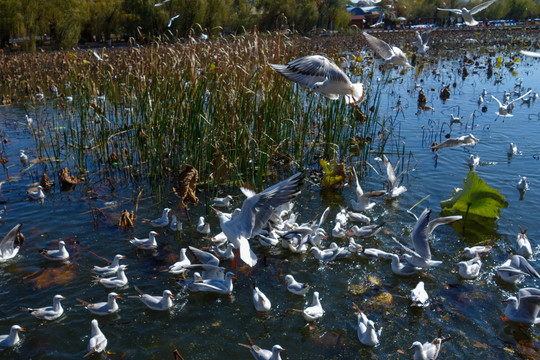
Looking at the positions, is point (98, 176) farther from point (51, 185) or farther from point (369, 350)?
point (369, 350)

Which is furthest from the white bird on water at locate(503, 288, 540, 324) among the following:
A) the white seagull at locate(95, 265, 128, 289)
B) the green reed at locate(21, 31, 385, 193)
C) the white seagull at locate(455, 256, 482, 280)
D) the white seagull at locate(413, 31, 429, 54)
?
the white seagull at locate(413, 31, 429, 54)

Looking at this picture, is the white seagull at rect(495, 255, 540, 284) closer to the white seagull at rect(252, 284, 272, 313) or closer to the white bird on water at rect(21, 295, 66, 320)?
the white seagull at rect(252, 284, 272, 313)

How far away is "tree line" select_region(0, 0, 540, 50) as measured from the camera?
3456cm

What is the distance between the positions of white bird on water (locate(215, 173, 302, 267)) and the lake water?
0.84m

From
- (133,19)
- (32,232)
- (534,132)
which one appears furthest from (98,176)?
(133,19)

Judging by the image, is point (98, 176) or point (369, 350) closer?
point (369, 350)

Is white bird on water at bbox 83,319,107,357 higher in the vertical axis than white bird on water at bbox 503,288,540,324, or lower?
lower

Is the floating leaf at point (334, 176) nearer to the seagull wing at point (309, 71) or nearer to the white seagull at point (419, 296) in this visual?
the seagull wing at point (309, 71)

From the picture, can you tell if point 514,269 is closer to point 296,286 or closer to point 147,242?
point 296,286

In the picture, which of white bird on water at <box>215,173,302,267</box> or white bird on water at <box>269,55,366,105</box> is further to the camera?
white bird on water at <box>269,55,366,105</box>

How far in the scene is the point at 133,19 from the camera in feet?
137

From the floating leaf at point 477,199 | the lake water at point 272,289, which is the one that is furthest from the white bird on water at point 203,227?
the floating leaf at point 477,199

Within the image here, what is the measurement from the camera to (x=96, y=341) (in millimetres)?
4848

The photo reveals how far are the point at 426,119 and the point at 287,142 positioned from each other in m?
6.88
